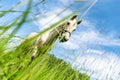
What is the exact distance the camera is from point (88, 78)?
392 cm

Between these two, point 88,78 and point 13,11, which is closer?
point 13,11

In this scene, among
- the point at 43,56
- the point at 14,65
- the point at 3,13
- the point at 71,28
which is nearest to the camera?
the point at 3,13

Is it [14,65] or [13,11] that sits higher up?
[13,11]

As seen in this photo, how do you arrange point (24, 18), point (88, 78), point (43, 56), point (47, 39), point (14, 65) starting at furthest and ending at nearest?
1. point (47, 39)
2. point (88, 78)
3. point (14, 65)
4. point (43, 56)
5. point (24, 18)

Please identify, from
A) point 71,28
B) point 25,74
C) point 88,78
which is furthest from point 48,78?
point 71,28

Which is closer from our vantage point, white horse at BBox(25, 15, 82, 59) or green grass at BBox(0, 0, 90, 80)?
green grass at BBox(0, 0, 90, 80)

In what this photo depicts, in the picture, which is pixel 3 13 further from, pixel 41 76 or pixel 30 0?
pixel 41 76

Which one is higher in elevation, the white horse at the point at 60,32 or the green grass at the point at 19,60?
the green grass at the point at 19,60

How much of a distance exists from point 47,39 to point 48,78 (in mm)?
3034

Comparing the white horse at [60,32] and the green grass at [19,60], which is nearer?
the green grass at [19,60]

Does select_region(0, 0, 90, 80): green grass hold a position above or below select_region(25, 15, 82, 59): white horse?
above

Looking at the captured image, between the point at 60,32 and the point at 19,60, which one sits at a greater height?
the point at 19,60

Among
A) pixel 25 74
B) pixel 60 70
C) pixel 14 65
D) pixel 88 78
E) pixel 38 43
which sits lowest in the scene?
pixel 38 43

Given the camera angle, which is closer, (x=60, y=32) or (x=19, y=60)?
(x=19, y=60)
